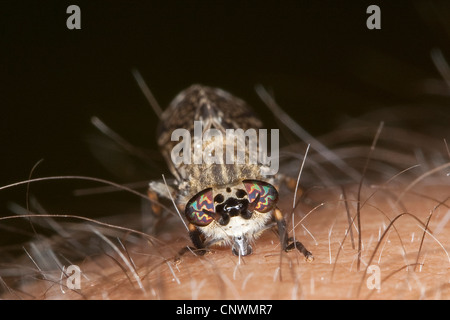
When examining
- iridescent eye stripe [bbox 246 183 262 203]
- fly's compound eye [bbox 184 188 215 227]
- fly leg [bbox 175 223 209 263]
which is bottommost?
fly leg [bbox 175 223 209 263]

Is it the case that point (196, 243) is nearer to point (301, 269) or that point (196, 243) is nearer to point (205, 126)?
point (301, 269)

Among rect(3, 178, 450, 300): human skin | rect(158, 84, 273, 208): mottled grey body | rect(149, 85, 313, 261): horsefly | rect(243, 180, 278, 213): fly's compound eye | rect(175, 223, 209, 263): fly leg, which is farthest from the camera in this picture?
rect(158, 84, 273, 208): mottled grey body

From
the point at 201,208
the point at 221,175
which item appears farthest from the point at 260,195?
the point at 201,208

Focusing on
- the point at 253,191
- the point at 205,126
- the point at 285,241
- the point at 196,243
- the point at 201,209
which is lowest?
the point at 196,243

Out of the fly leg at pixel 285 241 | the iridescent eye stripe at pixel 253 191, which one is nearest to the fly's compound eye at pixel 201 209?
the iridescent eye stripe at pixel 253 191

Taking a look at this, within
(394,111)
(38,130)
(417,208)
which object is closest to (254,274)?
(417,208)

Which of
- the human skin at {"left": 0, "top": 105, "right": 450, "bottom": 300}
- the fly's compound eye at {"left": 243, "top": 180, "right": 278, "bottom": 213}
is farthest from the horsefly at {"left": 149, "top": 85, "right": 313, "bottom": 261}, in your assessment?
the human skin at {"left": 0, "top": 105, "right": 450, "bottom": 300}

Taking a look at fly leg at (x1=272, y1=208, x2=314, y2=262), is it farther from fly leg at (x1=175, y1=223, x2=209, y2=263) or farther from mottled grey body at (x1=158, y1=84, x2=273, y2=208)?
fly leg at (x1=175, y1=223, x2=209, y2=263)

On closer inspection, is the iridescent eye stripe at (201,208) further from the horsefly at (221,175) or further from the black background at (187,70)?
the black background at (187,70)
